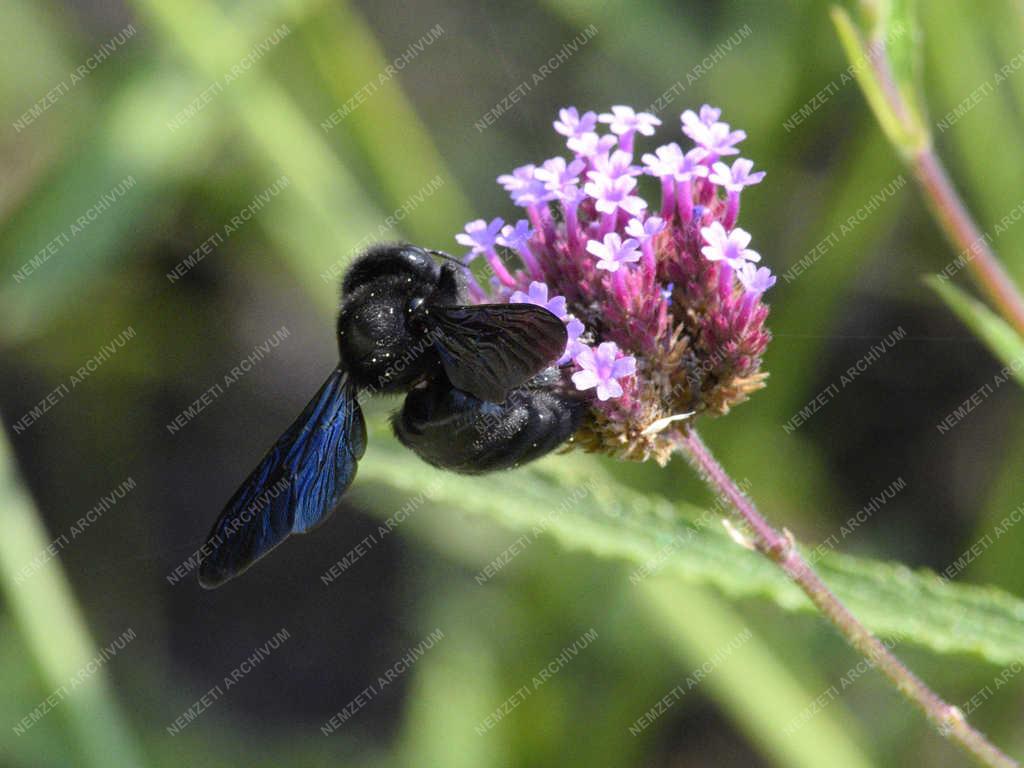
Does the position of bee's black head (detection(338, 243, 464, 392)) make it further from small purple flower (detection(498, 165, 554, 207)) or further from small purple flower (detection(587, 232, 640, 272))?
small purple flower (detection(587, 232, 640, 272))

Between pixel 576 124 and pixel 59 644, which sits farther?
pixel 59 644

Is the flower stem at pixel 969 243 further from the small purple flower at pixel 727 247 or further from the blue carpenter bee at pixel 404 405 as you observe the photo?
the blue carpenter bee at pixel 404 405

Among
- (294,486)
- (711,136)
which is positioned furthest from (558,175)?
(294,486)

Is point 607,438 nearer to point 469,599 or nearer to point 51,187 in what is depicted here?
point 469,599

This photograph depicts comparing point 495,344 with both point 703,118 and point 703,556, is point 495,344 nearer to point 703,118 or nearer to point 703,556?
point 703,118

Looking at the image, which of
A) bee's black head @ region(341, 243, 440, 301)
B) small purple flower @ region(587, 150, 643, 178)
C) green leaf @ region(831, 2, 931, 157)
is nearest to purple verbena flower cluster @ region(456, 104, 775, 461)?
small purple flower @ region(587, 150, 643, 178)

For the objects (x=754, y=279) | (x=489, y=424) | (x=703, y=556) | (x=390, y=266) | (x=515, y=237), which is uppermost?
(x=390, y=266)
